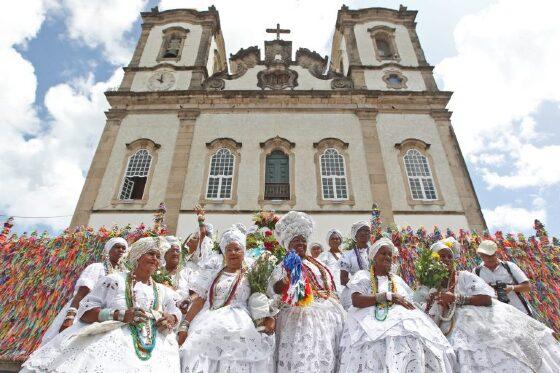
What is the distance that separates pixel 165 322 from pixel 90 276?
1916mm

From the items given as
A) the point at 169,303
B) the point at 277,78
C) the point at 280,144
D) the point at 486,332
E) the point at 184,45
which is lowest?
the point at 486,332

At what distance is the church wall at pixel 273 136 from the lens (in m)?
13.3

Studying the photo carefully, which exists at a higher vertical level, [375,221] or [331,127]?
[331,127]

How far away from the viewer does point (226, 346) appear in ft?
10.4

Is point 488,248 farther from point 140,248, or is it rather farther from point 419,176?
point 419,176

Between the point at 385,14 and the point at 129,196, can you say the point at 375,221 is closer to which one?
the point at 129,196

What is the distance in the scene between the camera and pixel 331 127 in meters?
15.3

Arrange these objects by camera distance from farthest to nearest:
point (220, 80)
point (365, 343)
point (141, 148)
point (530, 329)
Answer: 1. point (220, 80)
2. point (141, 148)
3. point (530, 329)
4. point (365, 343)

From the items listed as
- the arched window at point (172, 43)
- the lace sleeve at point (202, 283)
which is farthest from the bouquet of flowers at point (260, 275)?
the arched window at point (172, 43)

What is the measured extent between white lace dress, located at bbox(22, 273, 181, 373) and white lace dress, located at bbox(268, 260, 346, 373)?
103cm

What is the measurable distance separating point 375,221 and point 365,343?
7555mm

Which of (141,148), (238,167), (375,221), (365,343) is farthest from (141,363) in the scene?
(141,148)

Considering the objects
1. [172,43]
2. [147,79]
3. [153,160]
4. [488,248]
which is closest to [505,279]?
[488,248]

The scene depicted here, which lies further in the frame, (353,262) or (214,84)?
(214,84)
